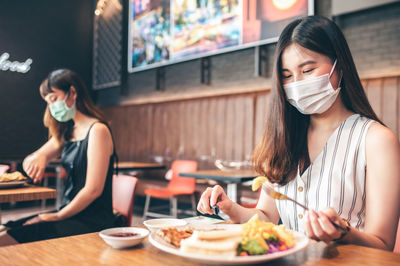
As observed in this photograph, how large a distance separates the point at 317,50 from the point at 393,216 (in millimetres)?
585

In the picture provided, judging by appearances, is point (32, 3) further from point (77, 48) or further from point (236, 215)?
point (236, 215)

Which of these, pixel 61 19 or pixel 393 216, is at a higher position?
pixel 61 19

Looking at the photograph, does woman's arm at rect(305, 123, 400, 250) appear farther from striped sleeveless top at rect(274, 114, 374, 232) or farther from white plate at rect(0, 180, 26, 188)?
white plate at rect(0, 180, 26, 188)

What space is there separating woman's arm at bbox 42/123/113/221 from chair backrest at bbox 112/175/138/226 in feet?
0.61

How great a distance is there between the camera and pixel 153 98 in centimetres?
654

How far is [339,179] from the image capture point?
1153 millimetres

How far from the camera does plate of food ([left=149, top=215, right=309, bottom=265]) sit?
2.08 ft

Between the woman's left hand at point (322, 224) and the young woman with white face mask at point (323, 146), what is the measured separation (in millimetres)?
225

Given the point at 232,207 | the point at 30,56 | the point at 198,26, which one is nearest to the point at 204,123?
the point at 198,26

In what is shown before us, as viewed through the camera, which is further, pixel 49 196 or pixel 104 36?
pixel 104 36

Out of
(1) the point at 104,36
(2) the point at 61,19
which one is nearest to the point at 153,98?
(1) the point at 104,36

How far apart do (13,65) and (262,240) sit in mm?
7048

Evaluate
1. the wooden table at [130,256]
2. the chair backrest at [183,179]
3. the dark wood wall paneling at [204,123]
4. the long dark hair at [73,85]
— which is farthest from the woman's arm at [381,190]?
the chair backrest at [183,179]

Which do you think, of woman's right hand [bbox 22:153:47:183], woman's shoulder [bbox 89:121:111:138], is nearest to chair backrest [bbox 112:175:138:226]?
woman's shoulder [bbox 89:121:111:138]
